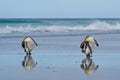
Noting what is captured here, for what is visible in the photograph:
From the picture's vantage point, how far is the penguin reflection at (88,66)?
1414cm

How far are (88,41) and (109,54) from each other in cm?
98

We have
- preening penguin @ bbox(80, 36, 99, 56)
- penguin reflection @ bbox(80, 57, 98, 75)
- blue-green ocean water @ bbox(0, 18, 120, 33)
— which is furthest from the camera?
blue-green ocean water @ bbox(0, 18, 120, 33)

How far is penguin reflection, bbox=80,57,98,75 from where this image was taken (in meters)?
14.1

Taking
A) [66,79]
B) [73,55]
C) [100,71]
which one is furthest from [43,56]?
[66,79]

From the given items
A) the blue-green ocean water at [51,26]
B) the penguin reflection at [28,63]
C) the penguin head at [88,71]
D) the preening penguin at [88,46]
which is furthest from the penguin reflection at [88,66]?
the blue-green ocean water at [51,26]

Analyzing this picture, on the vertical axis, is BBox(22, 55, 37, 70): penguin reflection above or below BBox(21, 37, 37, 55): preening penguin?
above

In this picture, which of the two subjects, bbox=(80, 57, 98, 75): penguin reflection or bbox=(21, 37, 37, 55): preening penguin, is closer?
bbox=(80, 57, 98, 75): penguin reflection

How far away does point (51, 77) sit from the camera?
12.9m

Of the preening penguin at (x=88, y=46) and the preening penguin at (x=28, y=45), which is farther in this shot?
the preening penguin at (x=28, y=45)

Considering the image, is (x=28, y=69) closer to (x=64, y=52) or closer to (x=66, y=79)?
(x=66, y=79)

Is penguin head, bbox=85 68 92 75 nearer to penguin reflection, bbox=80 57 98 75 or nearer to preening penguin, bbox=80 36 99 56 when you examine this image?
penguin reflection, bbox=80 57 98 75

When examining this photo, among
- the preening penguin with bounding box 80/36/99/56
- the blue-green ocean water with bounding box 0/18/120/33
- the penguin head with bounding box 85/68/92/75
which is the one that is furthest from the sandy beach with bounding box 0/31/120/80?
the blue-green ocean water with bounding box 0/18/120/33

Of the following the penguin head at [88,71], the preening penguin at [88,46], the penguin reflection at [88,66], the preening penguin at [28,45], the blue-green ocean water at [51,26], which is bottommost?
the blue-green ocean water at [51,26]

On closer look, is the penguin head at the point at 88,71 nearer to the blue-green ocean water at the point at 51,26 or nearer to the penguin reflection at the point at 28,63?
the penguin reflection at the point at 28,63
